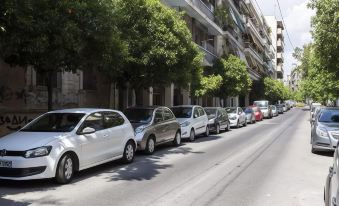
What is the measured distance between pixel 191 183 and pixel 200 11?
26.5m

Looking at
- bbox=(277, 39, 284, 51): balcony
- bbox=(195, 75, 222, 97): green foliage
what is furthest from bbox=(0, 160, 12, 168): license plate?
bbox=(277, 39, 284, 51): balcony

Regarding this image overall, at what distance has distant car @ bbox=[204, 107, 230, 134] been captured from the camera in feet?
78.2

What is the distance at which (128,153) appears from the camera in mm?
12445

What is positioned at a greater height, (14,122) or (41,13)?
(41,13)

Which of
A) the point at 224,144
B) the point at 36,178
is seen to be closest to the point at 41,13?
the point at 36,178

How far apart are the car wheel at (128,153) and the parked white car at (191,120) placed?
6.56 metres

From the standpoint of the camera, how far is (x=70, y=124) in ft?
34.6

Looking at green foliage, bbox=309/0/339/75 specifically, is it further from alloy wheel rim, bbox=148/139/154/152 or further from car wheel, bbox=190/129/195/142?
alloy wheel rim, bbox=148/139/154/152

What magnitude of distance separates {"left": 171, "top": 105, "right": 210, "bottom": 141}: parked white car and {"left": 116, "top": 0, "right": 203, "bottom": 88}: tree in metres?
1.42

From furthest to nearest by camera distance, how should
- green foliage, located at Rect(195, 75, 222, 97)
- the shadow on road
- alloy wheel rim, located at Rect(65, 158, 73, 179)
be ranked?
green foliage, located at Rect(195, 75, 222, 97)
the shadow on road
alloy wheel rim, located at Rect(65, 158, 73, 179)

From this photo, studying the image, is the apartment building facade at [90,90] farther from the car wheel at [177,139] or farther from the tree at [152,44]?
the car wheel at [177,139]

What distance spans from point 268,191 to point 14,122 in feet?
33.5

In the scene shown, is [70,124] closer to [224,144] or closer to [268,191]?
[268,191]

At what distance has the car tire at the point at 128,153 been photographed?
12.3m
